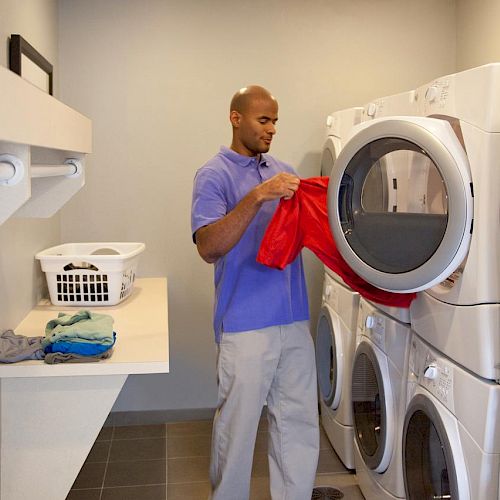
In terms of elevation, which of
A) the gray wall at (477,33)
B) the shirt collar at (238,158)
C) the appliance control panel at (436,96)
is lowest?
the shirt collar at (238,158)

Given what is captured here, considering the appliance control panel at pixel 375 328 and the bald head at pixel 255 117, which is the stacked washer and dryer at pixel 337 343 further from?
the bald head at pixel 255 117

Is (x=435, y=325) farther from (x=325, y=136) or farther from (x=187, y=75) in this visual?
(x=187, y=75)

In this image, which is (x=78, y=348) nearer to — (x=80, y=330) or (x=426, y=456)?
(x=80, y=330)

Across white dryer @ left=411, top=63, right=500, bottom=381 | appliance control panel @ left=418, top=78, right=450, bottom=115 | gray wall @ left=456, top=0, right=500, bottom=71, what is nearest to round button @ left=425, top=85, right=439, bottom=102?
appliance control panel @ left=418, top=78, right=450, bottom=115

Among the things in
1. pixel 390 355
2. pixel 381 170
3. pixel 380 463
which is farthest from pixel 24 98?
pixel 380 463

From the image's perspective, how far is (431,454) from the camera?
1979 millimetres

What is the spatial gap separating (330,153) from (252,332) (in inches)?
51.2

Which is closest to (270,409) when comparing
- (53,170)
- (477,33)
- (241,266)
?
(241,266)

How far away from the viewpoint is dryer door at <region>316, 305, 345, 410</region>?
2983mm

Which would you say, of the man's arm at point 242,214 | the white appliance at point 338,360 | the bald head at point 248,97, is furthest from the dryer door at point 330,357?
the bald head at point 248,97

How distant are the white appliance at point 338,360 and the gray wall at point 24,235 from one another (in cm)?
137

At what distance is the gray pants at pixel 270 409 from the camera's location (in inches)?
88.9

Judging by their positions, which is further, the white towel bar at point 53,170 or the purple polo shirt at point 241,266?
the purple polo shirt at point 241,266

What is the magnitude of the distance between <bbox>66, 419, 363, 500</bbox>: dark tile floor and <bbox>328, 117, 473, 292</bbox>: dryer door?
1.30m
